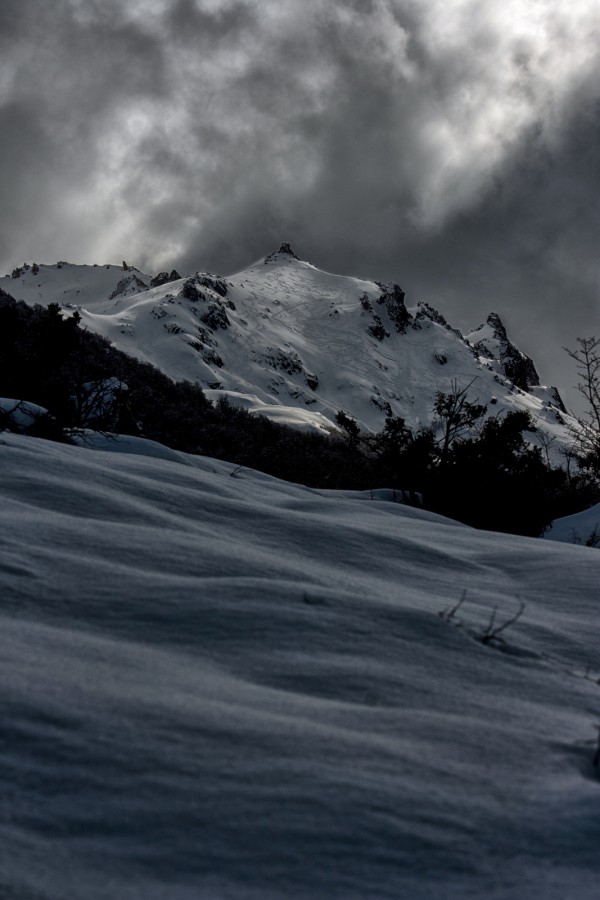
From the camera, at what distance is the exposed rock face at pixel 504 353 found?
552 ft

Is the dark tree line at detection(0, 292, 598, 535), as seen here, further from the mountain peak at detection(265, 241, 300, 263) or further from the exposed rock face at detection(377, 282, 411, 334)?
the mountain peak at detection(265, 241, 300, 263)

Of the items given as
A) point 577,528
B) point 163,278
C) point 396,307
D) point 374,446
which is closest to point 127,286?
point 163,278

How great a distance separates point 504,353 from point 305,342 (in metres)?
82.8

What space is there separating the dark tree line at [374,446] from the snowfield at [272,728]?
4.45 metres

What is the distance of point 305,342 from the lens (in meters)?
108

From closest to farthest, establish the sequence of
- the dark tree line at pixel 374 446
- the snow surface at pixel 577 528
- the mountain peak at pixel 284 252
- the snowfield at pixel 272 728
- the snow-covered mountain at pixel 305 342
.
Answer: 1. the snowfield at pixel 272 728
2. the snow surface at pixel 577 528
3. the dark tree line at pixel 374 446
4. the snow-covered mountain at pixel 305 342
5. the mountain peak at pixel 284 252

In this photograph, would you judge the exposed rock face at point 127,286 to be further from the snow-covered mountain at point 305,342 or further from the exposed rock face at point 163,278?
the snow-covered mountain at point 305,342

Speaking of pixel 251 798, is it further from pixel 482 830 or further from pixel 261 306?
pixel 261 306

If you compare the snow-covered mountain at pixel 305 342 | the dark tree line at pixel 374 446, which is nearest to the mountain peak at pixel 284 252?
the snow-covered mountain at pixel 305 342

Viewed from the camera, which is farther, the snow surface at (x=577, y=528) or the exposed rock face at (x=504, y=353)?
the exposed rock face at (x=504, y=353)

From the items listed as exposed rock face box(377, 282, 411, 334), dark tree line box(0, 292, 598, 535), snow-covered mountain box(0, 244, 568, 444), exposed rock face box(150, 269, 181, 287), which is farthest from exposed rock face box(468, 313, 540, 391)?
dark tree line box(0, 292, 598, 535)

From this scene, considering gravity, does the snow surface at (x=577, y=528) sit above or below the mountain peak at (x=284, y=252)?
below

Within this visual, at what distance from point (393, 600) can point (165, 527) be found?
3.17ft

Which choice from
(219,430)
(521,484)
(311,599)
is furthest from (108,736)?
(219,430)
